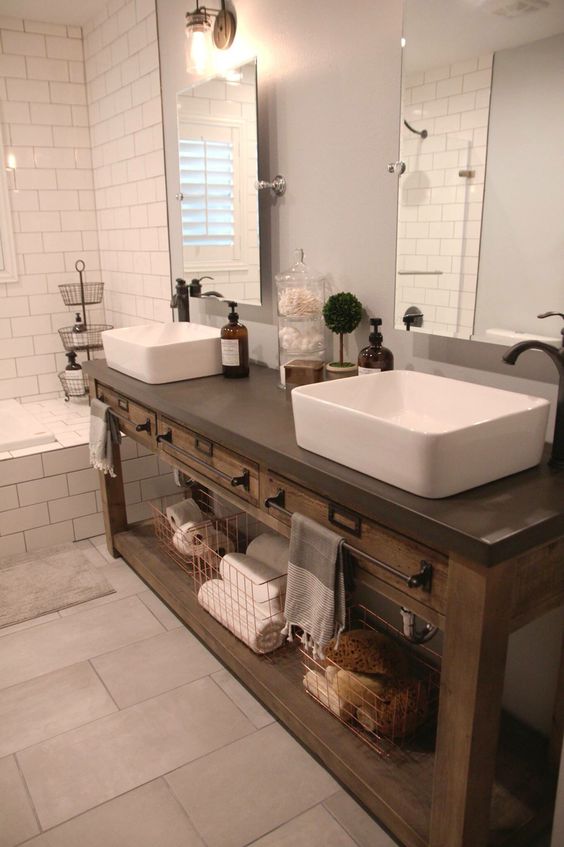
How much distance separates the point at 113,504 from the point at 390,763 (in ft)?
5.83

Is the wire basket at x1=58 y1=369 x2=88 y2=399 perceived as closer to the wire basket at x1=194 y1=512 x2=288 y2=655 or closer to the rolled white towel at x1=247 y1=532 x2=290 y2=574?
the wire basket at x1=194 y1=512 x2=288 y2=655

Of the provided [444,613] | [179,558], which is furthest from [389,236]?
[179,558]

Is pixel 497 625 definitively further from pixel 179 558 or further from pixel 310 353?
pixel 179 558

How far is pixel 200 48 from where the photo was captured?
2.67 metres

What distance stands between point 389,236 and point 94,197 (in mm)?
2787

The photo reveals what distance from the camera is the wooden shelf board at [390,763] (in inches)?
62.5

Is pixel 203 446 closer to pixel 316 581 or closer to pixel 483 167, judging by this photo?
pixel 316 581

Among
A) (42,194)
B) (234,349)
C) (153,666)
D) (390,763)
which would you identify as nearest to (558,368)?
(390,763)

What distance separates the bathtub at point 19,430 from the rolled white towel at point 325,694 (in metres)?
1.91

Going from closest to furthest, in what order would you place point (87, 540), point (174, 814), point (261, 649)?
1. point (174, 814)
2. point (261, 649)
3. point (87, 540)

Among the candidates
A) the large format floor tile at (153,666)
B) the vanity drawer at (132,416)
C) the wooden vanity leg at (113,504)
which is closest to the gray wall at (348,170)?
the vanity drawer at (132,416)

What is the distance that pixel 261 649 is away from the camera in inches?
85.1

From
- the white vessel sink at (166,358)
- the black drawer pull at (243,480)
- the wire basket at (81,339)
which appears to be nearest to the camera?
the black drawer pull at (243,480)

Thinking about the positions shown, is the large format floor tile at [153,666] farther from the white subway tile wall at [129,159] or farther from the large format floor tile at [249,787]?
the white subway tile wall at [129,159]
